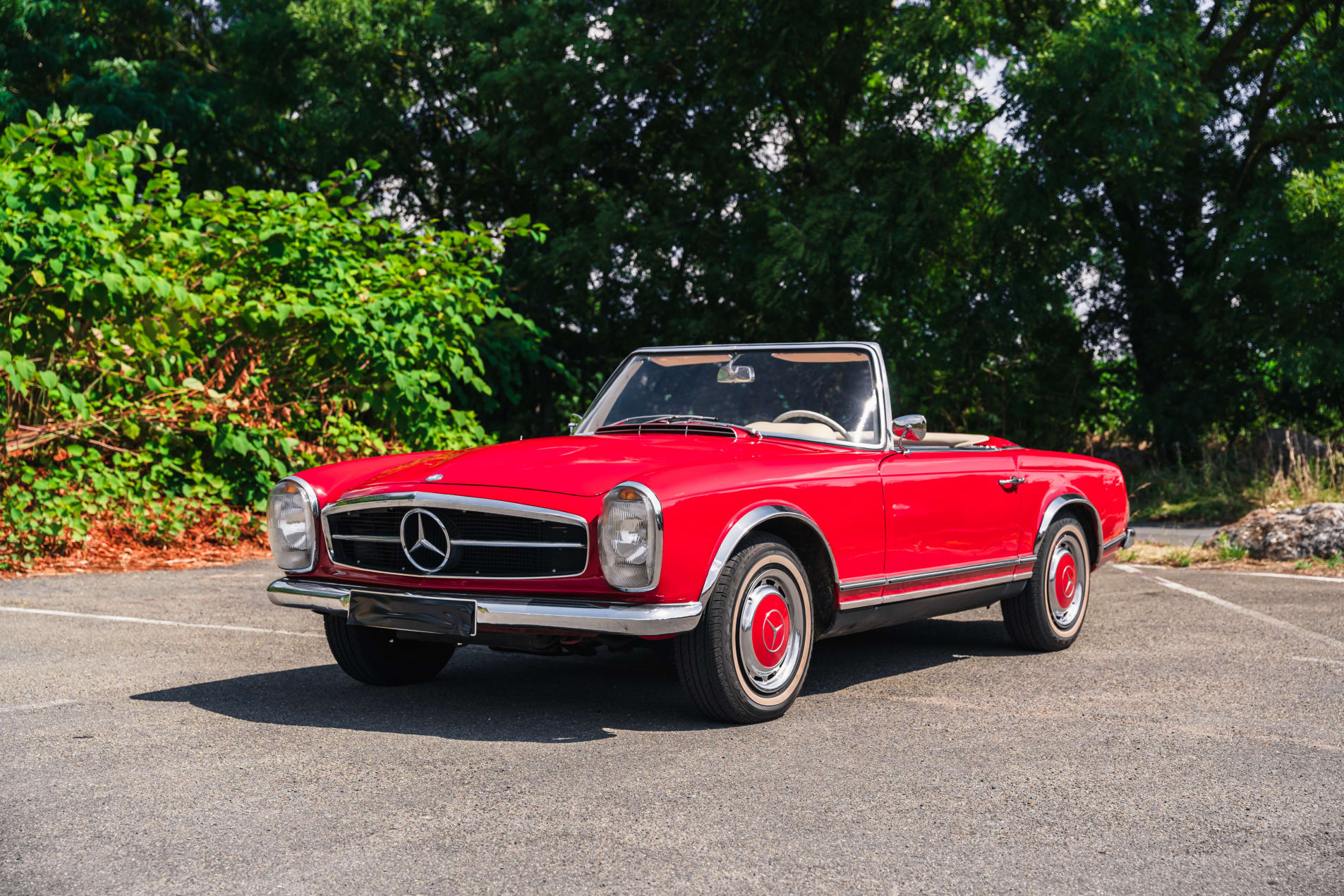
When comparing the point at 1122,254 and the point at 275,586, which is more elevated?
the point at 1122,254

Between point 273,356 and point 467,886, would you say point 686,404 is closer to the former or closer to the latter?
point 467,886

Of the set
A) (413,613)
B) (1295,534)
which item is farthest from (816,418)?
(1295,534)

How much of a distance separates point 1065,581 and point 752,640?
278 cm

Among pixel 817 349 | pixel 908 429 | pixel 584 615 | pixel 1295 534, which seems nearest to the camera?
pixel 584 615

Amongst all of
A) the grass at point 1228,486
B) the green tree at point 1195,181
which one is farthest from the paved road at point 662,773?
the green tree at point 1195,181

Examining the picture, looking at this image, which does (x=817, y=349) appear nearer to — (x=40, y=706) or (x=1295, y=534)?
(x=40, y=706)

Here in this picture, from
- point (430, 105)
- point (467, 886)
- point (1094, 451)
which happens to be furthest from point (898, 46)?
point (467, 886)

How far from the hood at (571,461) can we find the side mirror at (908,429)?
22.0 inches

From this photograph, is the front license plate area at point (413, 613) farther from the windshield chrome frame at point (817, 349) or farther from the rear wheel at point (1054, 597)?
the rear wheel at point (1054, 597)

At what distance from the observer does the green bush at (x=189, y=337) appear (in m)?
9.78

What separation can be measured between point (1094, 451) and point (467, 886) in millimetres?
17235

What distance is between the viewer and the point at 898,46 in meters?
16.2

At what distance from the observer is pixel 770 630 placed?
16.9 ft

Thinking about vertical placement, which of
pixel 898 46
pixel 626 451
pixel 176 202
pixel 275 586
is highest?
pixel 898 46
